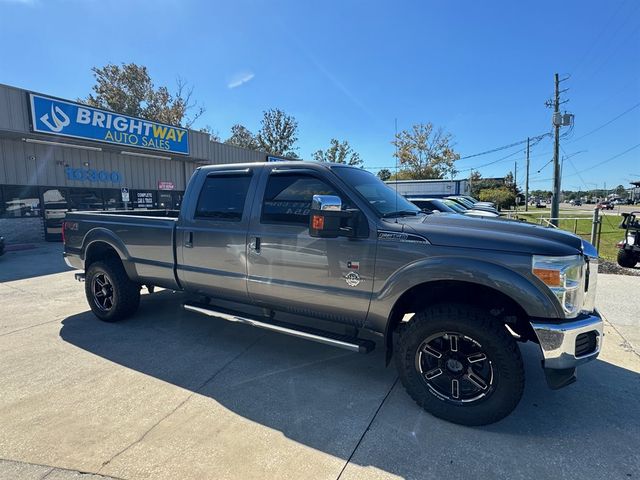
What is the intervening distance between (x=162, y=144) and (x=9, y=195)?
5.99 m

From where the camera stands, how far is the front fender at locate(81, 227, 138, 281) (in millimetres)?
4504

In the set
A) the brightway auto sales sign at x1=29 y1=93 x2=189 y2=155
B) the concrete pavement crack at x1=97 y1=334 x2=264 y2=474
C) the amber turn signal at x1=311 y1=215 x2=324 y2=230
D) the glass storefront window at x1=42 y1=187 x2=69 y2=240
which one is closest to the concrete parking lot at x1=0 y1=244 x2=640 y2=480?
the concrete pavement crack at x1=97 y1=334 x2=264 y2=474

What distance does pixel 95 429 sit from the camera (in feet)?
8.62

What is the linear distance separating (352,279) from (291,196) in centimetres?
101

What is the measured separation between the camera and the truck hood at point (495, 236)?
2.49 m

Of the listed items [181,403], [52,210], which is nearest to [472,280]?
[181,403]

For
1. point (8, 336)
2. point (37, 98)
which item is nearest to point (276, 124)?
point (37, 98)

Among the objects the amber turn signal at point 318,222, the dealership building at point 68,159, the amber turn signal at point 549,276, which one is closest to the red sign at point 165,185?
Result: the dealership building at point 68,159

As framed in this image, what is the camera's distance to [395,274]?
284 cm

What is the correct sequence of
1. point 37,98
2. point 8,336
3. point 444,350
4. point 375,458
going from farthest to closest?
point 37,98
point 8,336
point 444,350
point 375,458

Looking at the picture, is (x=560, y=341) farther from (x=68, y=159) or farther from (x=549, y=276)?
(x=68, y=159)

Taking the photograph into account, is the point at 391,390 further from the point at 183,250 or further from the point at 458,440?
the point at 183,250

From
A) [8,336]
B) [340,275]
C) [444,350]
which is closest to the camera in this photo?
[444,350]

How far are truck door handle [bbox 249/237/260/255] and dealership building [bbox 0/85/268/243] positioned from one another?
12508 millimetres
